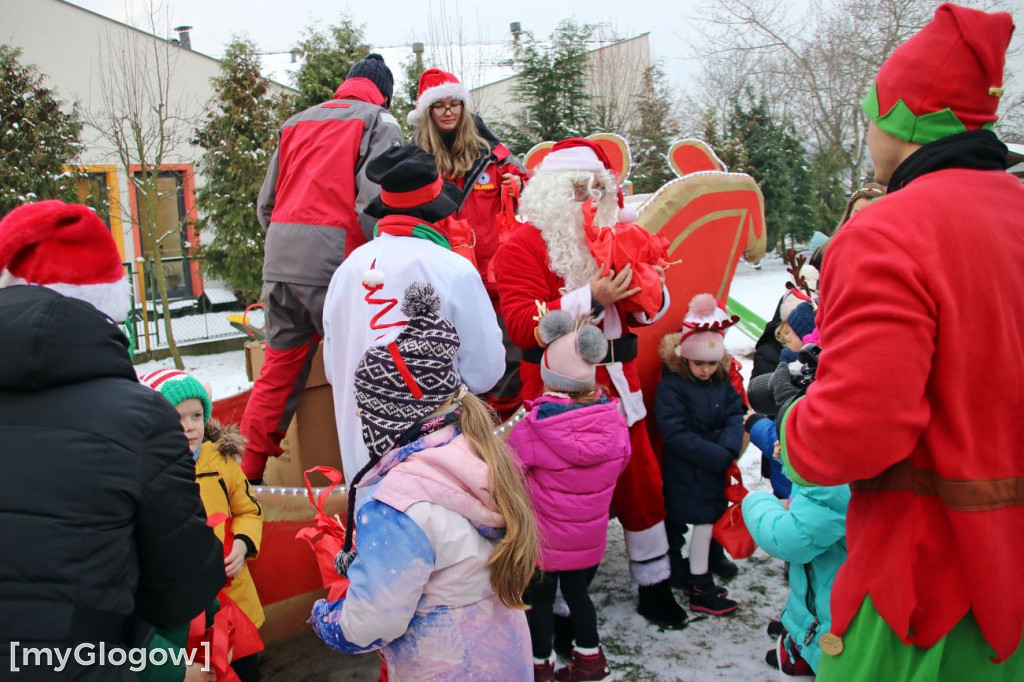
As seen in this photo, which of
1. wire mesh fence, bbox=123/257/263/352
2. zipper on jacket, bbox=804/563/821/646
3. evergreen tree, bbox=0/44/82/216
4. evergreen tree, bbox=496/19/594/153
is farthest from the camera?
evergreen tree, bbox=496/19/594/153

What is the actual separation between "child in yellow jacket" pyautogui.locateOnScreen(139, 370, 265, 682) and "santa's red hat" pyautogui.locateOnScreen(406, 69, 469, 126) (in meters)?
2.10

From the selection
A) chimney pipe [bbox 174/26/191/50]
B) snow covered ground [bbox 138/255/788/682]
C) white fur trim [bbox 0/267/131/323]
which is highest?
chimney pipe [bbox 174/26/191/50]

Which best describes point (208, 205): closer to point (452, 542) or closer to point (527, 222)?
point (527, 222)

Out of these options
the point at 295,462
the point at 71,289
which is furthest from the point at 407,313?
the point at 295,462

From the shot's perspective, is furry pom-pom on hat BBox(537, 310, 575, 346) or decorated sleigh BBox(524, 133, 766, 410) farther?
decorated sleigh BBox(524, 133, 766, 410)

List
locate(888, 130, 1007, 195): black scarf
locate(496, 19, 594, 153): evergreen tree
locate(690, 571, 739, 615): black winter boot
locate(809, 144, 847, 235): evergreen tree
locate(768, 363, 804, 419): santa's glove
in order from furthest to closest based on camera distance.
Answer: locate(809, 144, 847, 235): evergreen tree
locate(496, 19, 594, 153): evergreen tree
locate(690, 571, 739, 615): black winter boot
locate(768, 363, 804, 419): santa's glove
locate(888, 130, 1007, 195): black scarf

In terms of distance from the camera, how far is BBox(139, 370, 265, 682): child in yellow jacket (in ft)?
8.68

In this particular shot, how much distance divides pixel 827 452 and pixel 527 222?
2.33 metres

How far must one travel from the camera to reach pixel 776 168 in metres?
17.1

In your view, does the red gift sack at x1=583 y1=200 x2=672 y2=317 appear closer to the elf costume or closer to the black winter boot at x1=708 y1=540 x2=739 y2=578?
the black winter boot at x1=708 y1=540 x2=739 y2=578

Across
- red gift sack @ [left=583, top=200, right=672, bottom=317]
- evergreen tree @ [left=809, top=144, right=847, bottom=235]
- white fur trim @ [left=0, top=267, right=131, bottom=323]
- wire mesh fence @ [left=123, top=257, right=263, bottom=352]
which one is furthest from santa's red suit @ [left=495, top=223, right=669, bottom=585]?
evergreen tree @ [left=809, top=144, right=847, bottom=235]

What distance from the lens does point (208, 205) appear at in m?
12.3

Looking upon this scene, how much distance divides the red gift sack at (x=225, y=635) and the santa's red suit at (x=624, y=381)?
5.00 feet

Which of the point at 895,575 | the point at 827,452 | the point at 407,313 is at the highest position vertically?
the point at 407,313
